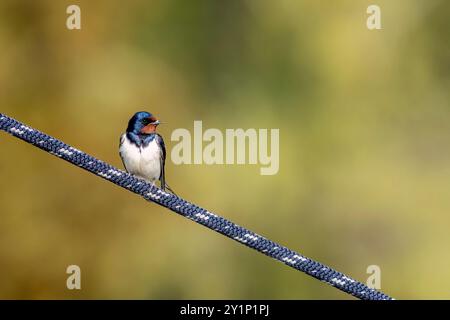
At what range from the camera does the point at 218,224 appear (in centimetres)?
170

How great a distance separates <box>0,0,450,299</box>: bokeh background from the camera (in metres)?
4.92

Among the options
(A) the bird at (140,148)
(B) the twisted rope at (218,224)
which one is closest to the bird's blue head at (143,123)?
(A) the bird at (140,148)

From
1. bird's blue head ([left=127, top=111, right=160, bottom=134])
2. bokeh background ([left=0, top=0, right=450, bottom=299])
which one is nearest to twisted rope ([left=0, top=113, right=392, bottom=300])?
bird's blue head ([left=127, top=111, right=160, bottom=134])

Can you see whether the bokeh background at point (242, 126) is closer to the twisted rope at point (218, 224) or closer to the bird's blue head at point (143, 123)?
the bird's blue head at point (143, 123)

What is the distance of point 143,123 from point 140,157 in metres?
0.10

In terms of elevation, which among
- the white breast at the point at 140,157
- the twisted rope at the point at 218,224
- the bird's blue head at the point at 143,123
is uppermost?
the bird's blue head at the point at 143,123

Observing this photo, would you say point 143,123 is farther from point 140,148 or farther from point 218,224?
point 218,224

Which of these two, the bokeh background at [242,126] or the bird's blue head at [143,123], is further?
the bokeh background at [242,126]

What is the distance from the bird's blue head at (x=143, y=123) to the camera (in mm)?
2993

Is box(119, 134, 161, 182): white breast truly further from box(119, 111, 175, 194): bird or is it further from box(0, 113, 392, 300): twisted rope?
box(0, 113, 392, 300): twisted rope

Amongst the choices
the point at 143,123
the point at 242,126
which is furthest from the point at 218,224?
the point at 242,126

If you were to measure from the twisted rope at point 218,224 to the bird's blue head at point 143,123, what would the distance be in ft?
4.10

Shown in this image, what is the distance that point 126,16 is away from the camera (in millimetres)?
5355

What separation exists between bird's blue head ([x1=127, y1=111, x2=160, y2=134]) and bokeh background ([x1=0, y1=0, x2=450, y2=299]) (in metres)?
1.78
